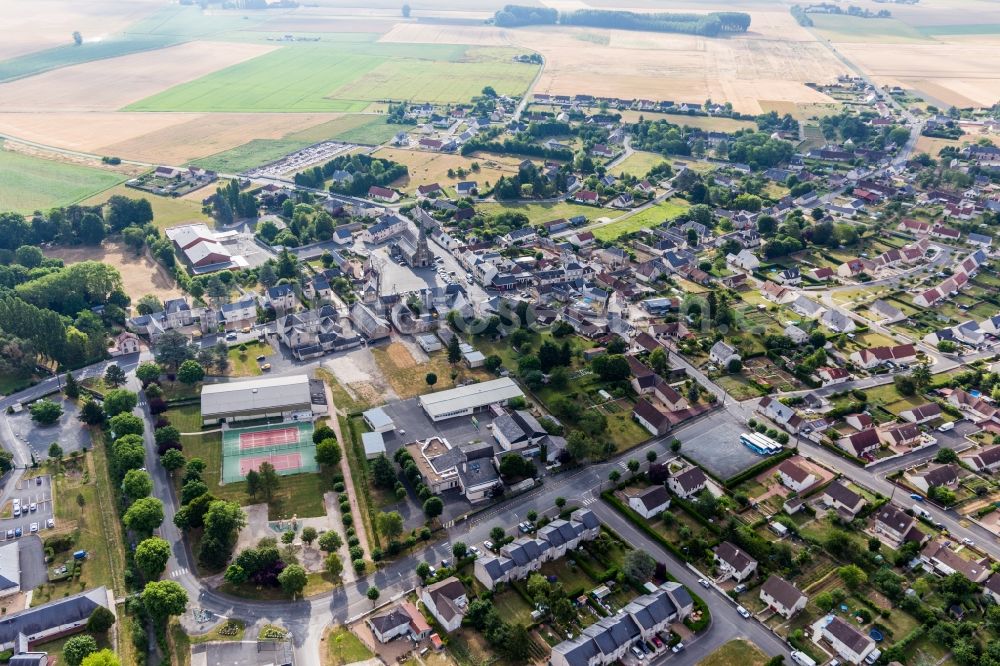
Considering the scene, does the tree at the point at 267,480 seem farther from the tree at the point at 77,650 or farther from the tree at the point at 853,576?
the tree at the point at 853,576

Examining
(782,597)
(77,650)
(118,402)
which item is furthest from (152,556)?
(782,597)

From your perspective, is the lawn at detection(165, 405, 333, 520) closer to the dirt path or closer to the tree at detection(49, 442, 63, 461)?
the dirt path

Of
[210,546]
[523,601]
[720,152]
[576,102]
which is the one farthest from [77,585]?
[576,102]

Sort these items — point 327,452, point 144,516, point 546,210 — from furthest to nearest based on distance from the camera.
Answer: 1. point 546,210
2. point 327,452
3. point 144,516

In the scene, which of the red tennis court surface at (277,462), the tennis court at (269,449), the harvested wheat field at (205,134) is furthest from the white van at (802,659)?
the harvested wheat field at (205,134)

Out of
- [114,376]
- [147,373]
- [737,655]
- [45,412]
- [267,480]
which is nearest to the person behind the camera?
[737,655]

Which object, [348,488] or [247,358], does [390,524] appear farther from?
[247,358]
